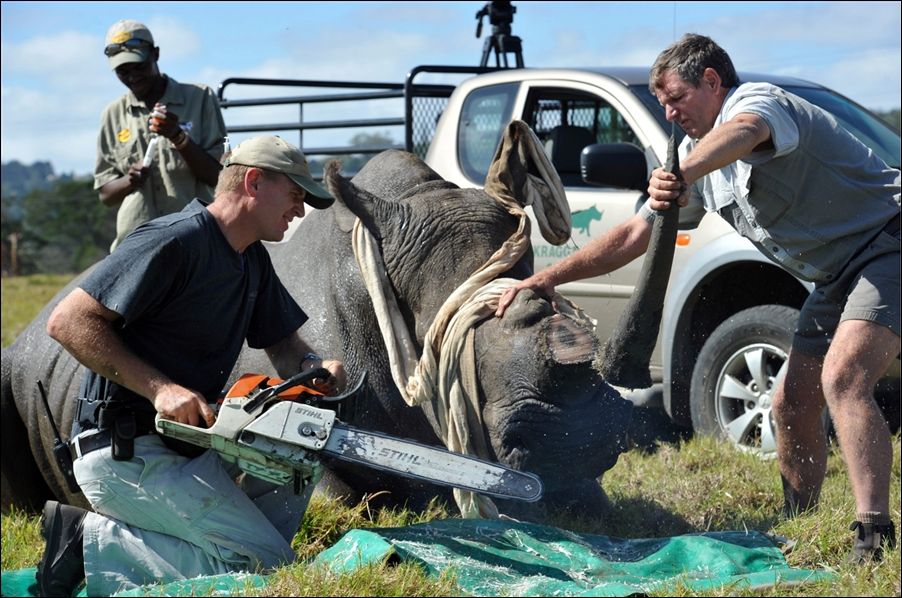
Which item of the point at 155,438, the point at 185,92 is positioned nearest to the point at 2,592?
the point at 155,438

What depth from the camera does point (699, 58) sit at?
16.1 ft

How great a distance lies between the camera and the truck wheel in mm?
6844

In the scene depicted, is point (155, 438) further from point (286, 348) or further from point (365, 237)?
point (365, 237)

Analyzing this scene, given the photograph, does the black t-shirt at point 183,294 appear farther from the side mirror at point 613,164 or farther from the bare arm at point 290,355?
the side mirror at point 613,164

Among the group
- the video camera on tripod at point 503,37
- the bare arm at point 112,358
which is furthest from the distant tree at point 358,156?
the bare arm at point 112,358

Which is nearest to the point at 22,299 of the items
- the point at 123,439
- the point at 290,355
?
the point at 290,355

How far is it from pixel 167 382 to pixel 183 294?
1.17 feet

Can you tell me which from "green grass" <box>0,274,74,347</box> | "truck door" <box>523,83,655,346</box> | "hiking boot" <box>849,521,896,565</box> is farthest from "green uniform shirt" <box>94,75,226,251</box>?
"green grass" <box>0,274,74,347</box>

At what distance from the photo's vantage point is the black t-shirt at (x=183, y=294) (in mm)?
4301

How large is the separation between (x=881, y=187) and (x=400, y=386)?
2131 millimetres

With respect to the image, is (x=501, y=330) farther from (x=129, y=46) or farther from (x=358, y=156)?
(x=358, y=156)

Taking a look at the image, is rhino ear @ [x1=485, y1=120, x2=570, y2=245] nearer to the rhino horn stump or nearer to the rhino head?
the rhino head

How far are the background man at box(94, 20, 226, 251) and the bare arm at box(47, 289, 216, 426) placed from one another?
2706 mm

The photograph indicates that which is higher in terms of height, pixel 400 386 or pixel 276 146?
pixel 276 146
